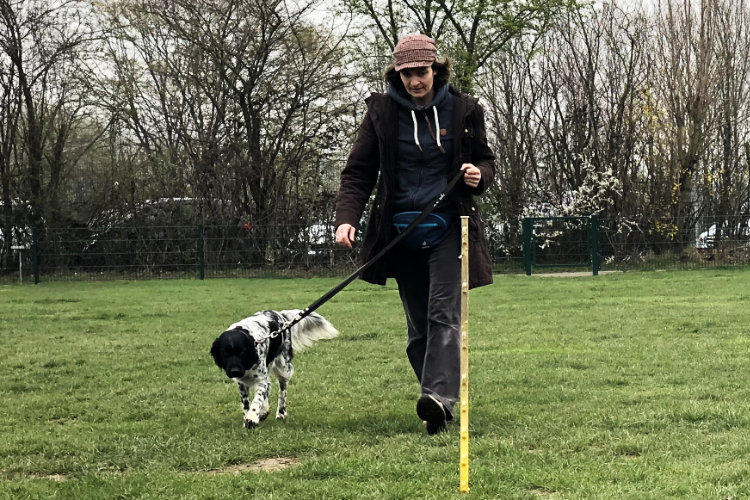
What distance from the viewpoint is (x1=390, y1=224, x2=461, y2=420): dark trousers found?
4.61m

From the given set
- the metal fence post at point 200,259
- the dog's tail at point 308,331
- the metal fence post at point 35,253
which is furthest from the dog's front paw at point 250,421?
the metal fence post at point 35,253

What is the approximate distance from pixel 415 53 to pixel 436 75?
0.83ft

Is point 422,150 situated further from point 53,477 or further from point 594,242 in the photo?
point 594,242

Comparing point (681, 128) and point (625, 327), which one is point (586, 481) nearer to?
point (625, 327)

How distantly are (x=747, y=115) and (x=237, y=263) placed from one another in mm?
13256

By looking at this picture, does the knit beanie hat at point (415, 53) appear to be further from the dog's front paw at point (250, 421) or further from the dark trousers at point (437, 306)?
Answer: the dog's front paw at point (250, 421)

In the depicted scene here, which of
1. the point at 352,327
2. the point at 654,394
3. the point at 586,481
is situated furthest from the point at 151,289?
the point at 586,481

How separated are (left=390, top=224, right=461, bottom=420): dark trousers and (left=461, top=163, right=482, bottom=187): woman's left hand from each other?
1.00 ft

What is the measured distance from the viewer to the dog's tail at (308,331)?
6.25 m

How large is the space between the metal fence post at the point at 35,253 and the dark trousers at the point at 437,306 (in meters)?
17.7

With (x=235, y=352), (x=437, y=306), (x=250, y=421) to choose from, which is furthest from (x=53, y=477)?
(x=437, y=306)

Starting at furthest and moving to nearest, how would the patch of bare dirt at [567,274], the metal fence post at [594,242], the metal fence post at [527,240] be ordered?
the metal fence post at [527,240]
the metal fence post at [594,242]
the patch of bare dirt at [567,274]

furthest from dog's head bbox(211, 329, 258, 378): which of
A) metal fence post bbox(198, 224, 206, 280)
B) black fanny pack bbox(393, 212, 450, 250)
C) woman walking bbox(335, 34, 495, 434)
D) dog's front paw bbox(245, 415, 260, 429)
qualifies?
metal fence post bbox(198, 224, 206, 280)

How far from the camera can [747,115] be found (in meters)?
22.7
